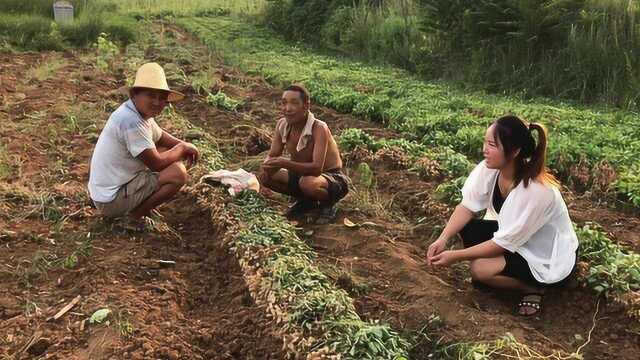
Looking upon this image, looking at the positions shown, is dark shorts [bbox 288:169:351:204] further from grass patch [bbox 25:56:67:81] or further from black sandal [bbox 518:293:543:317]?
grass patch [bbox 25:56:67:81]

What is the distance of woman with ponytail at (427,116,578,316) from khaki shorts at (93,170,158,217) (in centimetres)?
213

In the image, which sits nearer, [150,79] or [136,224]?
[150,79]

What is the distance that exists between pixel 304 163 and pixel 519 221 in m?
1.80

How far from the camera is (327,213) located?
507cm

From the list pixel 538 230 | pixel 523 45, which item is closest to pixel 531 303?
pixel 538 230

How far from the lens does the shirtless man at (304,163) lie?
4.67 metres

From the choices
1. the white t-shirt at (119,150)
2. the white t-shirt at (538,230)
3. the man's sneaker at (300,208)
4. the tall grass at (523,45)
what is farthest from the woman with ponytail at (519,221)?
the tall grass at (523,45)

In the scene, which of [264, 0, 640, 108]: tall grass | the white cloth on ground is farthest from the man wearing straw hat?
[264, 0, 640, 108]: tall grass

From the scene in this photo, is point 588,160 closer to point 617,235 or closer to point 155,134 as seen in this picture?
point 617,235

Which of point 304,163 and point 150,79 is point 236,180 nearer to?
point 304,163

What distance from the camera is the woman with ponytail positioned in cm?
349

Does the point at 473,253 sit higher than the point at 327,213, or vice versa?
the point at 473,253

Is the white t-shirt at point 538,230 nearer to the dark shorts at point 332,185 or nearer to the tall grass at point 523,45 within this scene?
the dark shorts at point 332,185

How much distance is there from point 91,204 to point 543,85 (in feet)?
23.0
